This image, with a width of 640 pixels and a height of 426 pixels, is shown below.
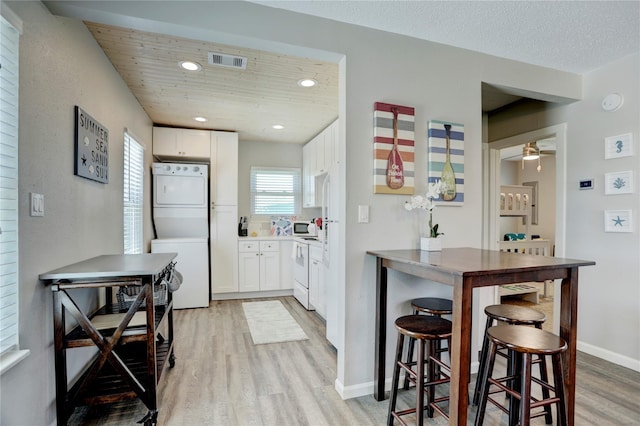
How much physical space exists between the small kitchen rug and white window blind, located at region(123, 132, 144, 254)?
151 cm

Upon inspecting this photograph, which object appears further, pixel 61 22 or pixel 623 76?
pixel 623 76

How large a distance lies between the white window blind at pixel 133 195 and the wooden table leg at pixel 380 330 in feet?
8.35

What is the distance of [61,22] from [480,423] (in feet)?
10.5

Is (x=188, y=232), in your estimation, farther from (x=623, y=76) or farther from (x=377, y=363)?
(x=623, y=76)

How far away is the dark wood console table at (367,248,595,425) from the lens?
1.49m

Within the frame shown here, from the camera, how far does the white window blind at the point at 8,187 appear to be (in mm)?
1426

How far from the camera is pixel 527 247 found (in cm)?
458

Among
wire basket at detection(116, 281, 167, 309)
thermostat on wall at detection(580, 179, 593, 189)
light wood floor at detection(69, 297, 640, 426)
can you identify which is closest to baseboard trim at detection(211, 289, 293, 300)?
light wood floor at detection(69, 297, 640, 426)

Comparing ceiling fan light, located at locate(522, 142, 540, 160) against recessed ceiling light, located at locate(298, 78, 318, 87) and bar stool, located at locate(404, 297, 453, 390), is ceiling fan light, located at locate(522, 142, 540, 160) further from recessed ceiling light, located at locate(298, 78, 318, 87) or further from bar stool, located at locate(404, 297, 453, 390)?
bar stool, located at locate(404, 297, 453, 390)

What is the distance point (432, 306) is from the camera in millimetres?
2105

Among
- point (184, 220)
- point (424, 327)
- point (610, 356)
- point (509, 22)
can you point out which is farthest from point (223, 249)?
point (610, 356)

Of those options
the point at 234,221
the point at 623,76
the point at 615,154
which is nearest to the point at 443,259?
the point at 615,154

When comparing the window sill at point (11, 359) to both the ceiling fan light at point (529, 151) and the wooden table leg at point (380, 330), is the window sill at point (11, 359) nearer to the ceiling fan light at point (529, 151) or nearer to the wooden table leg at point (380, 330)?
the wooden table leg at point (380, 330)

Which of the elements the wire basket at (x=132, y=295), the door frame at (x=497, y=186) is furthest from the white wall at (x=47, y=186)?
the door frame at (x=497, y=186)
